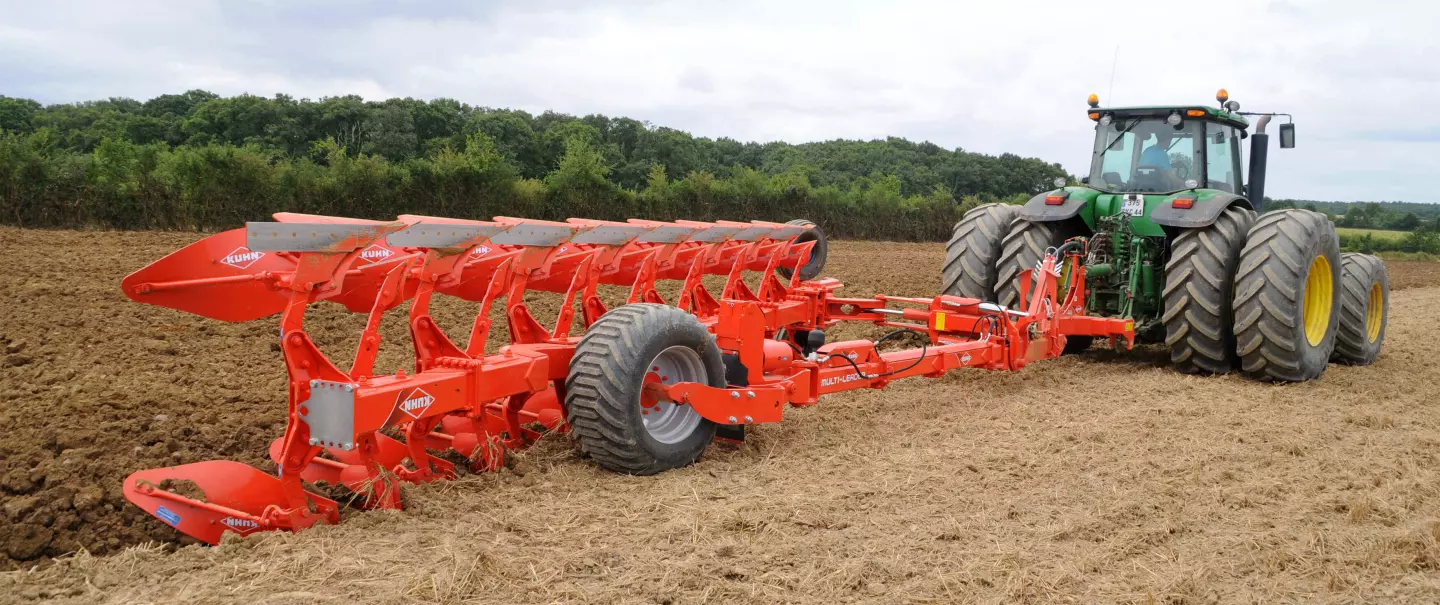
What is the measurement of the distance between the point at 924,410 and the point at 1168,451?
131 cm

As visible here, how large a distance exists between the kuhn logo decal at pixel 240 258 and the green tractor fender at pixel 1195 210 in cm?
523

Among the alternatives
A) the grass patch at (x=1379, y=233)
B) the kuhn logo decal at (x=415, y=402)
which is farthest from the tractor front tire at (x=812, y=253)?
the grass patch at (x=1379, y=233)

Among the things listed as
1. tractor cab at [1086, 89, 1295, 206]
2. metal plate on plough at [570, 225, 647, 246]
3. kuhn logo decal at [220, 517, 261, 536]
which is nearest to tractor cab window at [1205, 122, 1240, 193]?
tractor cab at [1086, 89, 1295, 206]

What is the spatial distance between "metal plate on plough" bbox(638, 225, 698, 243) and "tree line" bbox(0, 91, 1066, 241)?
13.5m

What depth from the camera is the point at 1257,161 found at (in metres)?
7.48

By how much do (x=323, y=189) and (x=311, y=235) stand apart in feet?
51.4

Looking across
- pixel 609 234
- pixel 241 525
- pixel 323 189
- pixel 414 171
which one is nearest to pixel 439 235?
pixel 609 234

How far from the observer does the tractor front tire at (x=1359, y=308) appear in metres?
7.39

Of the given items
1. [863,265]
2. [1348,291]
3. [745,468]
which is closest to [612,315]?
[745,468]

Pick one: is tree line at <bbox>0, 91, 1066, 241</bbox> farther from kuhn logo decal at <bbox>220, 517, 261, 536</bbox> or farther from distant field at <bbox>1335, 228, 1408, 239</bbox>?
kuhn logo decal at <bbox>220, 517, 261, 536</bbox>

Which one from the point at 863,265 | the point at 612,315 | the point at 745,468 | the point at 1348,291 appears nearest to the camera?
the point at 612,315

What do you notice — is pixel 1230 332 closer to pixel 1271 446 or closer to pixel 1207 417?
pixel 1207 417

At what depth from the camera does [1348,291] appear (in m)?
7.38

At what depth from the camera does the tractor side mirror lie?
7.27m
